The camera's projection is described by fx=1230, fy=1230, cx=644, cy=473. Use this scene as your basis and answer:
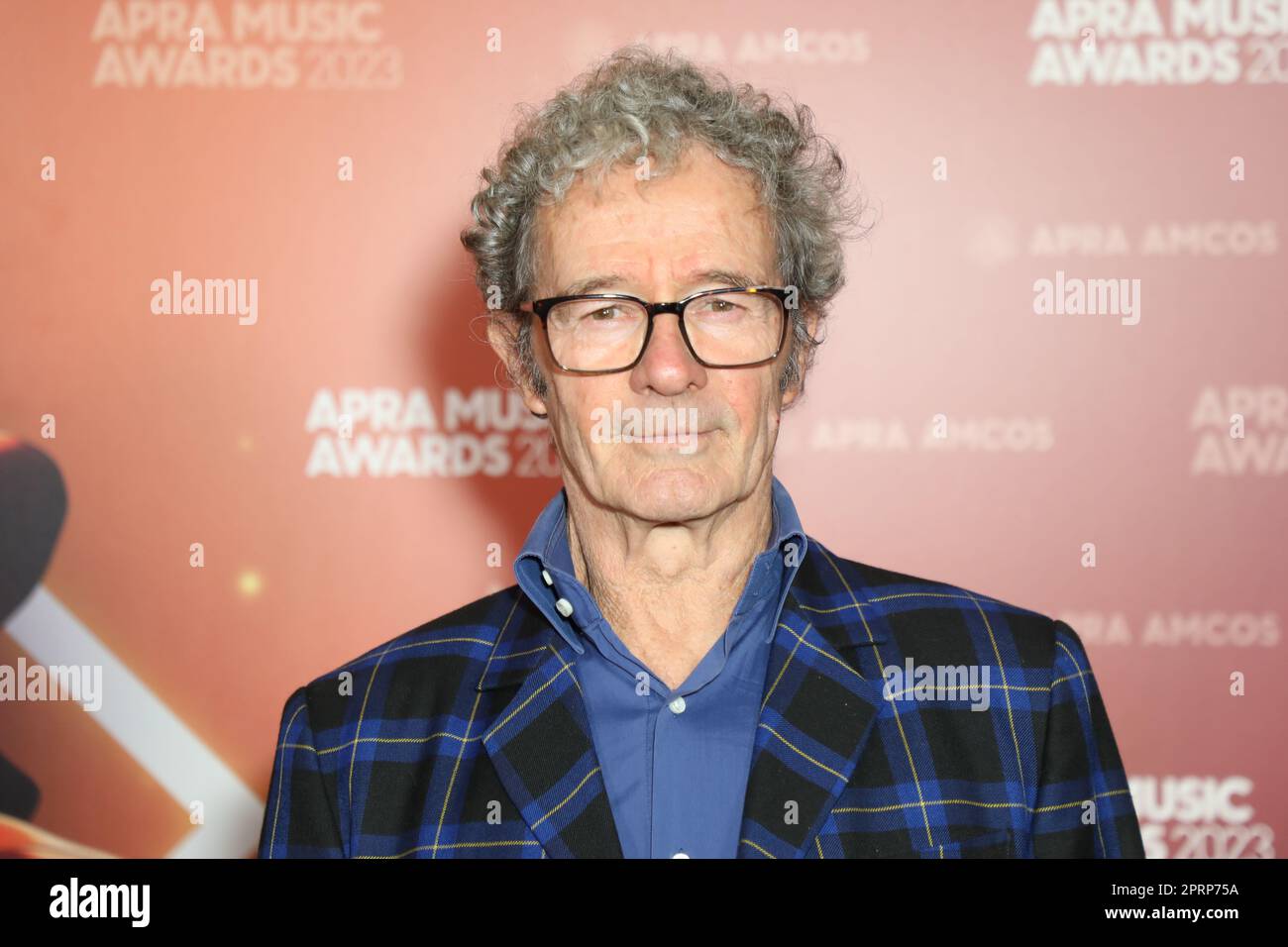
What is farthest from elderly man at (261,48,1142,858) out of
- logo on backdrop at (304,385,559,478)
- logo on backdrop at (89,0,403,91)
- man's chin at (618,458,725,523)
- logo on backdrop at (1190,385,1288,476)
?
logo on backdrop at (1190,385,1288,476)

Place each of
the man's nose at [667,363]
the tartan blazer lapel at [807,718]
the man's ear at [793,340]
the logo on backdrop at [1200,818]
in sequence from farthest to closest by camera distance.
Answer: the logo on backdrop at [1200,818], the man's ear at [793,340], the man's nose at [667,363], the tartan blazer lapel at [807,718]

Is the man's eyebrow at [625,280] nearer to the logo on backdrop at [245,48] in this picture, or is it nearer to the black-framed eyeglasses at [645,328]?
the black-framed eyeglasses at [645,328]

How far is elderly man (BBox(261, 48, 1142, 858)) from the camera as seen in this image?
1.34 metres

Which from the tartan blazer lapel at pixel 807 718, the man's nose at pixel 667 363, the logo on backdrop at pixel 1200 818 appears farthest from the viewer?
the logo on backdrop at pixel 1200 818

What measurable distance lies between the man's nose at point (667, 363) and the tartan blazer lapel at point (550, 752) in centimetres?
33

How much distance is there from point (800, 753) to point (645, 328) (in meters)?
0.52

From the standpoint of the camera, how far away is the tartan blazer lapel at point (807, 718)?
1289 millimetres

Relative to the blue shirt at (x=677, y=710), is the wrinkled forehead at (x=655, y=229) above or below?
above

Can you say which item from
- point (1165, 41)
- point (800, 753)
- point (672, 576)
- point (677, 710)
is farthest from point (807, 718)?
point (1165, 41)

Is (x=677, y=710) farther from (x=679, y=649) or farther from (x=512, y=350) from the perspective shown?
(x=512, y=350)

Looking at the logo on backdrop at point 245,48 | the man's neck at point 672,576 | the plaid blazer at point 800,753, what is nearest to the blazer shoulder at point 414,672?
the plaid blazer at point 800,753

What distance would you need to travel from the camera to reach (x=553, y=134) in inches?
60.9

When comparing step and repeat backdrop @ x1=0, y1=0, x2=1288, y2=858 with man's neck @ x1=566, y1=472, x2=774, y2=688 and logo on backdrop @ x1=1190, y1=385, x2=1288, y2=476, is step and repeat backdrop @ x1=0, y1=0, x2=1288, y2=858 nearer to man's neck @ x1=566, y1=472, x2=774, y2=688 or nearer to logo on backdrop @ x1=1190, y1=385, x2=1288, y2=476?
logo on backdrop @ x1=1190, y1=385, x2=1288, y2=476

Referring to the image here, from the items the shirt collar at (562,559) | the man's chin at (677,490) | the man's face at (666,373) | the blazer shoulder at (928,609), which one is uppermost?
the man's face at (666,373)
